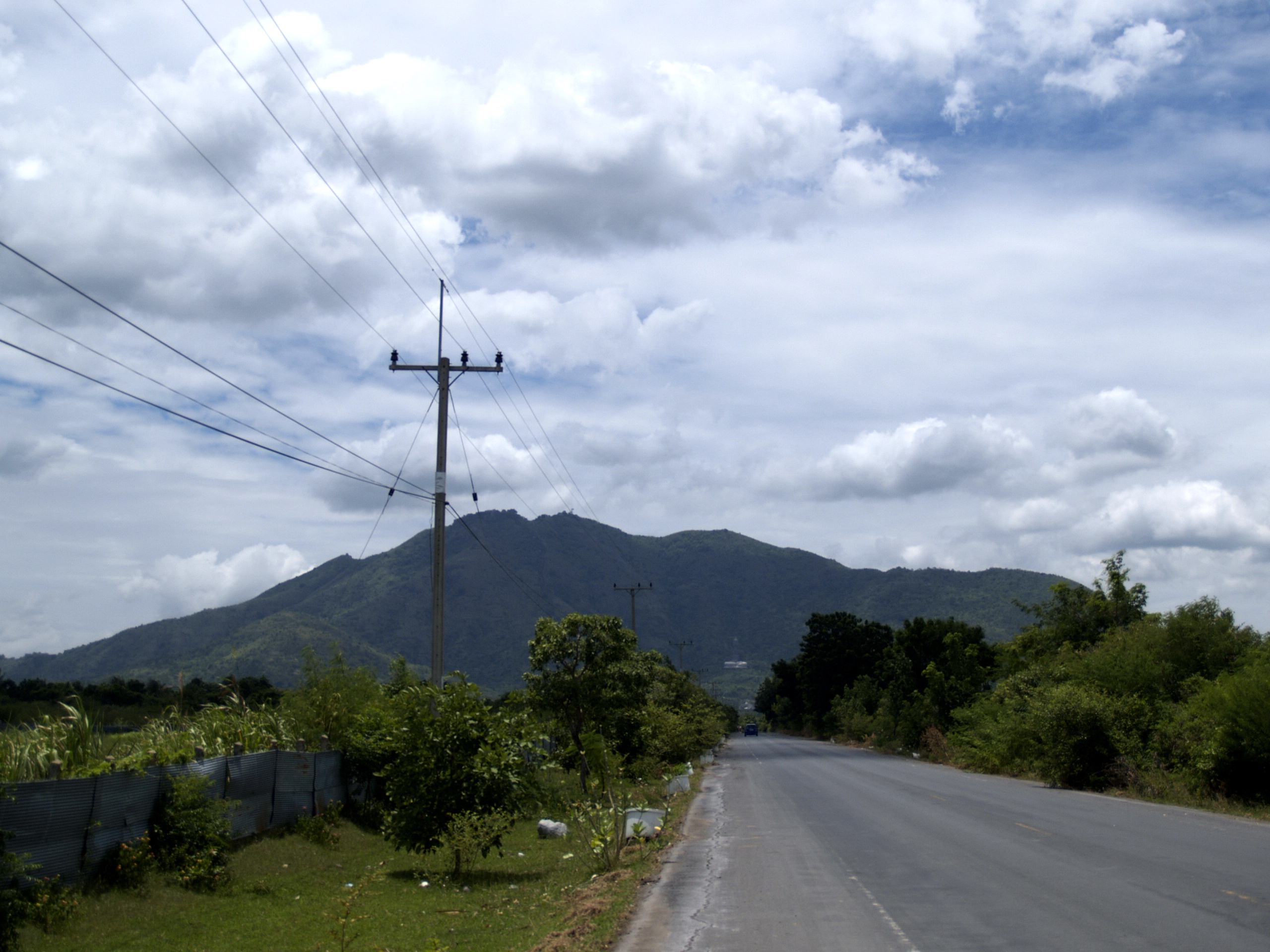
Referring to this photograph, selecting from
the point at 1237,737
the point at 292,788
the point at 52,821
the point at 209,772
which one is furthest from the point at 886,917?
the point at 1237,737

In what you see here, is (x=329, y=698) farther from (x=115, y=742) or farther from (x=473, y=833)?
(x=473, y=833)

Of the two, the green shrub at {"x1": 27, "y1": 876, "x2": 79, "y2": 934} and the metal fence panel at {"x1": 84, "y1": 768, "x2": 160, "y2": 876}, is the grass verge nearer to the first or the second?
the green shrub at {"x1": 27, "y1": 876, "x2": 79, "y2": 934}

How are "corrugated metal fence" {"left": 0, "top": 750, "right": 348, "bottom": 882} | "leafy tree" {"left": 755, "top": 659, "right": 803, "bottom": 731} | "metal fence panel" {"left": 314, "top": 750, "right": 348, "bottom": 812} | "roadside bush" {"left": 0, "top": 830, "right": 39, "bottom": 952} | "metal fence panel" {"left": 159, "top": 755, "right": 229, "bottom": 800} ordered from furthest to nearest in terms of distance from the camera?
"leafy tree" {"left": 755, "top": 659, "right": 803, "bottom": 731}, "metal fence panel" {"left": 314, "top": 750, "right": 348, "bottom": 812}, "metal fence panel" {"left": 159, "top": 755, "right": 229, "bottom": 800}, "corrugated metal fence" {"left": 0, "top": 750, "right": 348, "bottom": 882}, "roadside bush" {"left": 0, "top": 830, "right": 39, "bottom": 952}

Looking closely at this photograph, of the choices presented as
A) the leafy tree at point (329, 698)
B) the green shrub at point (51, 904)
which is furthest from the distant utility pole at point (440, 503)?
the green shrub at point (51, 904)

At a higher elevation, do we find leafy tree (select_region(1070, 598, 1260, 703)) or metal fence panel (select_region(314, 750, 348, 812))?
leafy tree (select_region(1070, 598, 1260, 703))

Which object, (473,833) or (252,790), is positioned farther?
(252,790)

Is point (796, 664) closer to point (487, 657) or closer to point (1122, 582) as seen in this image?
point (1122, 582)

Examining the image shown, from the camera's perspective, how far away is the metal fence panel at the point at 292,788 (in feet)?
52.0

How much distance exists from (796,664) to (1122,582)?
48164 mm

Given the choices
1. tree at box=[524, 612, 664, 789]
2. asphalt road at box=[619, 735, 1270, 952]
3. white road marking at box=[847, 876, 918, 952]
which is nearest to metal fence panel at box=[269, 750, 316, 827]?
asphalt road at box=[619, 735, 1270, 952]

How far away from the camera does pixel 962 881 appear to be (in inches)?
464

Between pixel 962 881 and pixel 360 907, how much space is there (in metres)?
7.29

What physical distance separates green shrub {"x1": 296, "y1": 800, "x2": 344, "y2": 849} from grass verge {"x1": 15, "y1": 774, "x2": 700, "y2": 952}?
218 mm

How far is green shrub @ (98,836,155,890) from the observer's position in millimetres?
11000
